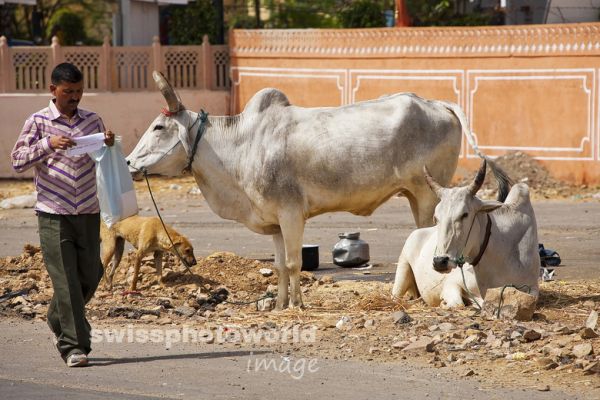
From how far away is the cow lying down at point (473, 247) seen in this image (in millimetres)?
8875

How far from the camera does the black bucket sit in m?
12.6

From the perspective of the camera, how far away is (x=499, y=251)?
9.36 m

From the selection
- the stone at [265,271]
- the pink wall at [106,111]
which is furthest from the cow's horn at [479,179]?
the pink wall at [106,111]

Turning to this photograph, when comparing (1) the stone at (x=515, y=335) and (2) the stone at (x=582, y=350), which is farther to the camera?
(1) the stone at (x=515, y=335)

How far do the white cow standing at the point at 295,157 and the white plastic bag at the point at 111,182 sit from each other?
200 cm

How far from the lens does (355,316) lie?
897cm

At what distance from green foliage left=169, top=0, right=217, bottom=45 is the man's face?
55.2 feet

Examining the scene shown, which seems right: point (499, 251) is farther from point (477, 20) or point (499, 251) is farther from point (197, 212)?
point (477, 20)

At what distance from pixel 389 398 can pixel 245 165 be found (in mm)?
3483

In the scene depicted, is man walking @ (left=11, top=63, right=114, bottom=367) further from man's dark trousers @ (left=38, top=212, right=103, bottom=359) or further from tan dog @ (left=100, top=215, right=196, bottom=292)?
tan dog @ (left=100, top=215, right=196, bottom=292)

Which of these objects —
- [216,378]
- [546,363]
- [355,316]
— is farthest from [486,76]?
[216,378]

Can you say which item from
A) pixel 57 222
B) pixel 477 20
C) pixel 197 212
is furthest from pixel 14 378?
pixel 477 20

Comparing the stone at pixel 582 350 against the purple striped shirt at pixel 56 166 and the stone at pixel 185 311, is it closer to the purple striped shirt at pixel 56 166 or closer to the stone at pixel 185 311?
the purple striped shirt at pixel 56 166

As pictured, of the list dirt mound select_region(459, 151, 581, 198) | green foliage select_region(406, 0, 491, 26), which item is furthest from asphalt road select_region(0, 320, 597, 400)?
green foliage select_region(406, 0, 491, 26)
